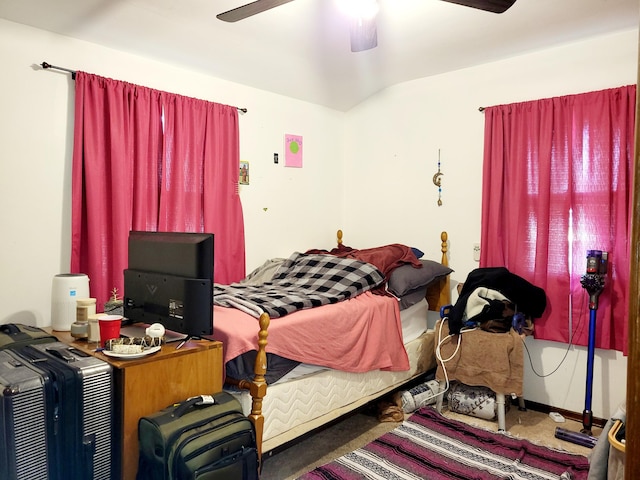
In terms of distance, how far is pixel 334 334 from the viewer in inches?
100

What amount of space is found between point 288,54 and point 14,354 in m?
2.48

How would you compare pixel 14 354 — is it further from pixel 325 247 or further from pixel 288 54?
pixel 325 247

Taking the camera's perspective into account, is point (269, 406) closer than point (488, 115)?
Yes

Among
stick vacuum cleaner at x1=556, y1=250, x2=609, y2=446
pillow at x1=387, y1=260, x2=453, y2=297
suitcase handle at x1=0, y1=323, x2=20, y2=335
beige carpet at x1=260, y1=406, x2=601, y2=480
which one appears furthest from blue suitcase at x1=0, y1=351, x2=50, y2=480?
stick vacuum cleaner at x1=556, y1=250, x2=609, y2=446

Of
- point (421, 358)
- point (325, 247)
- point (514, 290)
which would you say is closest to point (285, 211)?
point (325, 247)

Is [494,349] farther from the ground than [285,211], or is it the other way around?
[285,211]

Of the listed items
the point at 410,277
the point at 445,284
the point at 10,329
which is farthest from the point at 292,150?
the point at 10,329

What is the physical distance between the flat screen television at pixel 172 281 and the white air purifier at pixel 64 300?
1.01 feet

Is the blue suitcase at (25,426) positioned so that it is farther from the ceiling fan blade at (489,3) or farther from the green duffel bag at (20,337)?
the ceiling fan blade at (489,3)

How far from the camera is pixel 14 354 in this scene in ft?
5.66

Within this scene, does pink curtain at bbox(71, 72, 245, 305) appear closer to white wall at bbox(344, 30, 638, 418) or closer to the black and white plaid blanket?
the black and white plaid blanket

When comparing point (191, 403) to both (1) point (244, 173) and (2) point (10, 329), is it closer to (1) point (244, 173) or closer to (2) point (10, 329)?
(2) point (10, 329)

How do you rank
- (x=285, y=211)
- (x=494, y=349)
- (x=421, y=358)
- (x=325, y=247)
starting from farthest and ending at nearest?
(x=325, y=247)
(x=285, y=211)
(x=421, y=358)
(x=494, y=349)

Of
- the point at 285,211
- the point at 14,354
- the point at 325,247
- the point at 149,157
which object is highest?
the point at 149,157
